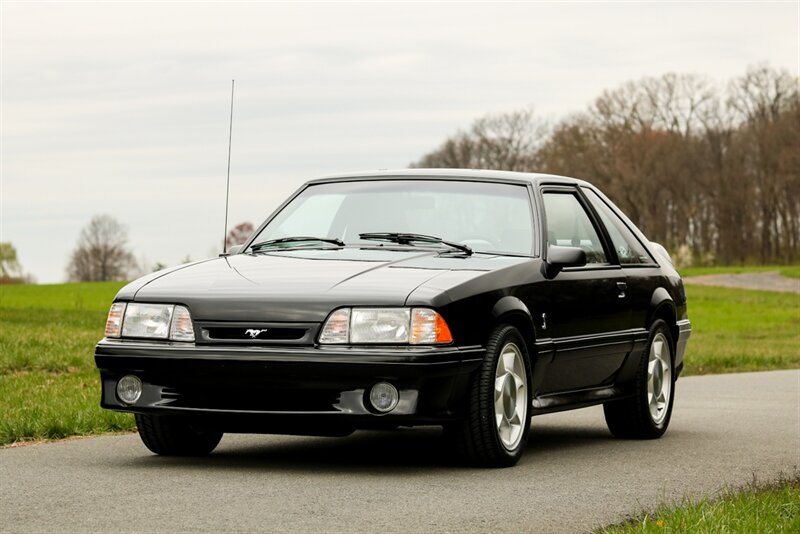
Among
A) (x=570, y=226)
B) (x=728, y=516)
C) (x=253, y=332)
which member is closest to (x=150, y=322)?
(x=253, y=332)

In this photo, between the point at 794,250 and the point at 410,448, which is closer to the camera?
the point at 410,448

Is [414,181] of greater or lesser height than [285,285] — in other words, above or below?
above

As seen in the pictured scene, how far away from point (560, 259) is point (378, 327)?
1595 millimetres

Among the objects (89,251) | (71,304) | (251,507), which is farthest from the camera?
(89,251)

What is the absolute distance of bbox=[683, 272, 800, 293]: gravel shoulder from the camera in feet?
205

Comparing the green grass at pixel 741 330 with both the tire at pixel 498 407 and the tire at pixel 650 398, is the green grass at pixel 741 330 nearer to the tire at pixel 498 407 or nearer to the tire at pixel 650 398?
the tire at pixel 650 398

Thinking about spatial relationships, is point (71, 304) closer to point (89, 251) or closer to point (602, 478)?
point (602, 478)

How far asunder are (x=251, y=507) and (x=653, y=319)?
462cm

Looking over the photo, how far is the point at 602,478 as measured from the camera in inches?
311

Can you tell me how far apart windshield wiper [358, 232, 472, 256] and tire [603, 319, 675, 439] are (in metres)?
2.03

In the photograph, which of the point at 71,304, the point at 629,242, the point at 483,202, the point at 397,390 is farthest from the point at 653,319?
the point at 71,304

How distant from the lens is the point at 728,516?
6.04 metres

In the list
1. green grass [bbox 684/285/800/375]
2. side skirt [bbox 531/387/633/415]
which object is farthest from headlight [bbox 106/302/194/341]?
green grass [bbox 684/285/800/375]

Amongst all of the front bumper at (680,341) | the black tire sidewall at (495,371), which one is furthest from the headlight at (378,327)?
the front bumper at (680,341)
